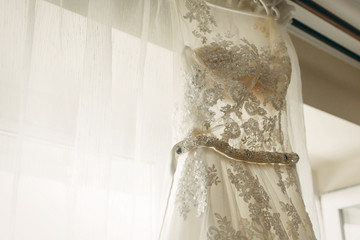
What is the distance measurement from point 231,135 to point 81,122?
0.32 metres

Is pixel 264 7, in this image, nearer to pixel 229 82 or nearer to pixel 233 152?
pixel 229 82

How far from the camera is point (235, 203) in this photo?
957mm

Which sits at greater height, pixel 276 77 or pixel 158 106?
pixel 276 77

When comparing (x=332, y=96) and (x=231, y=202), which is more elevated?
(x=332, y=96)

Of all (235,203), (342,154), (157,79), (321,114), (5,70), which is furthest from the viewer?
(342,154)

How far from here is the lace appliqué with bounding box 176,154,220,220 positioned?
2.99 ft

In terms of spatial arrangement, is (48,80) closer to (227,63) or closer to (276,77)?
(227,63)

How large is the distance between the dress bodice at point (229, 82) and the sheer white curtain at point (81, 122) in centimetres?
7

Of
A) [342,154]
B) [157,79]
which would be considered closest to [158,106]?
[157,79]

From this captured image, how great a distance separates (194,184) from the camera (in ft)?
3.10

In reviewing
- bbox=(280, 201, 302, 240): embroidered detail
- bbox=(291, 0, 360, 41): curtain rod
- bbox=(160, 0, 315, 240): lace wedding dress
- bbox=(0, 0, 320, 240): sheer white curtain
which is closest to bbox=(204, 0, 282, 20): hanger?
bbox=(160, 0, 315, 240): lace wedding dress

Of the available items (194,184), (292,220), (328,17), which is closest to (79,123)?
(194,184)

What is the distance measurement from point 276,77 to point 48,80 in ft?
1.77

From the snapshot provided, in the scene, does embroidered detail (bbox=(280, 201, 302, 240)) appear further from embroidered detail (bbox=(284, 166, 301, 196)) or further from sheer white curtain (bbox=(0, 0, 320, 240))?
sheer white curtain (bbox=(0, 0, 320, 240))
